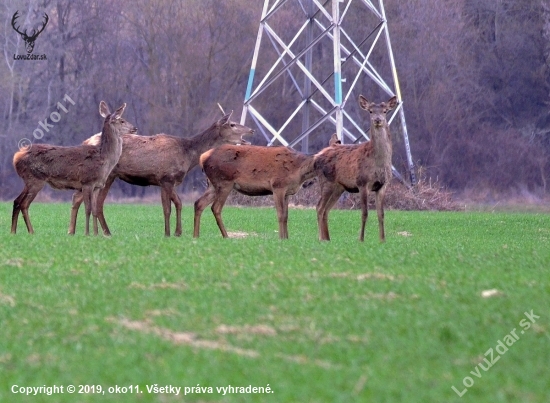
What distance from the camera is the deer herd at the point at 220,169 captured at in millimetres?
16547

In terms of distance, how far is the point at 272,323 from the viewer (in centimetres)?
841

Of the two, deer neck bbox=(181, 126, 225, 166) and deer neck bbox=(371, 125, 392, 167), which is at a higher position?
deer neck bbox=(371, 125, 392, 167)

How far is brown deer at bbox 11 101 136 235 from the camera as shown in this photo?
55.4 ft

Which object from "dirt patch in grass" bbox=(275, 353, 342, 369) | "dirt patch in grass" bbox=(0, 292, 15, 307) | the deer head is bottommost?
"dirt patch in grass" bbox=(0, 292, 15, 307)

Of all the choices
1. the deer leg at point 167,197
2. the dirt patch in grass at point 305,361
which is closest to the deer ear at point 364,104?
the deer leg at point 167,197

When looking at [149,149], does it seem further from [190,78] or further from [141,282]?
[190,78]

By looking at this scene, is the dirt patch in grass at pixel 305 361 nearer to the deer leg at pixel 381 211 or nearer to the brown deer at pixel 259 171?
the deer leg at pixel 381 211

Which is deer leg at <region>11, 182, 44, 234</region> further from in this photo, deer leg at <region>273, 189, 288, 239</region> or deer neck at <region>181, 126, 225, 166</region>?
deer leg at <region>273, 189, 288, 239</region>

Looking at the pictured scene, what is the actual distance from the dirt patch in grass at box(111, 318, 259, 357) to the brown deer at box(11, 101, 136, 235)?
8.49m

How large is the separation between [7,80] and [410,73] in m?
16.3

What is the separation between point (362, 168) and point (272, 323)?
8268 millimetres

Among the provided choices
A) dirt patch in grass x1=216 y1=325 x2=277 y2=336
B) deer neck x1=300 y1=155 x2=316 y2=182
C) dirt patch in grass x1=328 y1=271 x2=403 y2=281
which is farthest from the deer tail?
dirt patch in grass x1=216 y1=325 x2=277 y2=336

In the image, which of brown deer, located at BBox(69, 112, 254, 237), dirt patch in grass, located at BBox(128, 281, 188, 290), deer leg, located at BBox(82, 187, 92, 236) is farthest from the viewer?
brown deer, located at BBox(69, 112, 254, 237)

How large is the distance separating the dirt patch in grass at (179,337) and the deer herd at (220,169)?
8.22 metres
